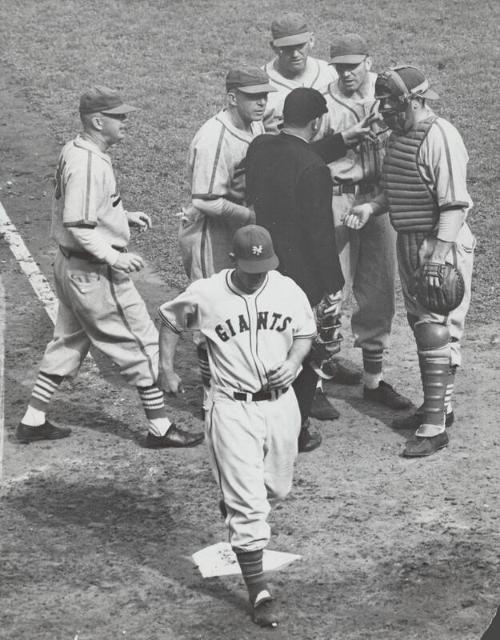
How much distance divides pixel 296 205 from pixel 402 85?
1046 mm

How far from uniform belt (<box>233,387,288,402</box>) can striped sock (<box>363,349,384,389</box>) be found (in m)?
2.69

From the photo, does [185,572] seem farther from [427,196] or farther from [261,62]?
[261,62]

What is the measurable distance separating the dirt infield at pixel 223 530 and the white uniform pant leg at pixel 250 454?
50 cm

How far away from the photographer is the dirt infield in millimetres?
6898

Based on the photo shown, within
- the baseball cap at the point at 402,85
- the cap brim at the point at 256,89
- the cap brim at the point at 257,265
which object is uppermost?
the baseball cap at the point at 402,85

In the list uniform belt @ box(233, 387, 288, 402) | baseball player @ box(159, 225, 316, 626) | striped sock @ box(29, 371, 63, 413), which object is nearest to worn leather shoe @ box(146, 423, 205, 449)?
striped sock @ box(29, 371, 63, 413)

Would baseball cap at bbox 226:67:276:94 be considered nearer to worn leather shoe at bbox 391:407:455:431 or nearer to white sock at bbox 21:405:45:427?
worn leather shoe at bbox 391:407:455:431

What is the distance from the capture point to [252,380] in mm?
6953

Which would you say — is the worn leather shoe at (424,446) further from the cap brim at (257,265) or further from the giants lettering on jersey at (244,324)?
the cap brim at (257,265)

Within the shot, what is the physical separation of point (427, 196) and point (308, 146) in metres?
0.86

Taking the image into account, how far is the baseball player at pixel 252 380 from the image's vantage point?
686 cm

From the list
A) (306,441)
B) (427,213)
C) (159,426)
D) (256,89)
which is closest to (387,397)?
(306,441)

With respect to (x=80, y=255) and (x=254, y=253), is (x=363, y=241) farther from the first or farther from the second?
(x=254, y=253)

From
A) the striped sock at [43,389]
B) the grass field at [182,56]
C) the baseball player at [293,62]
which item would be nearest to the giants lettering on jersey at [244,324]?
the striped sock at [43,389]
